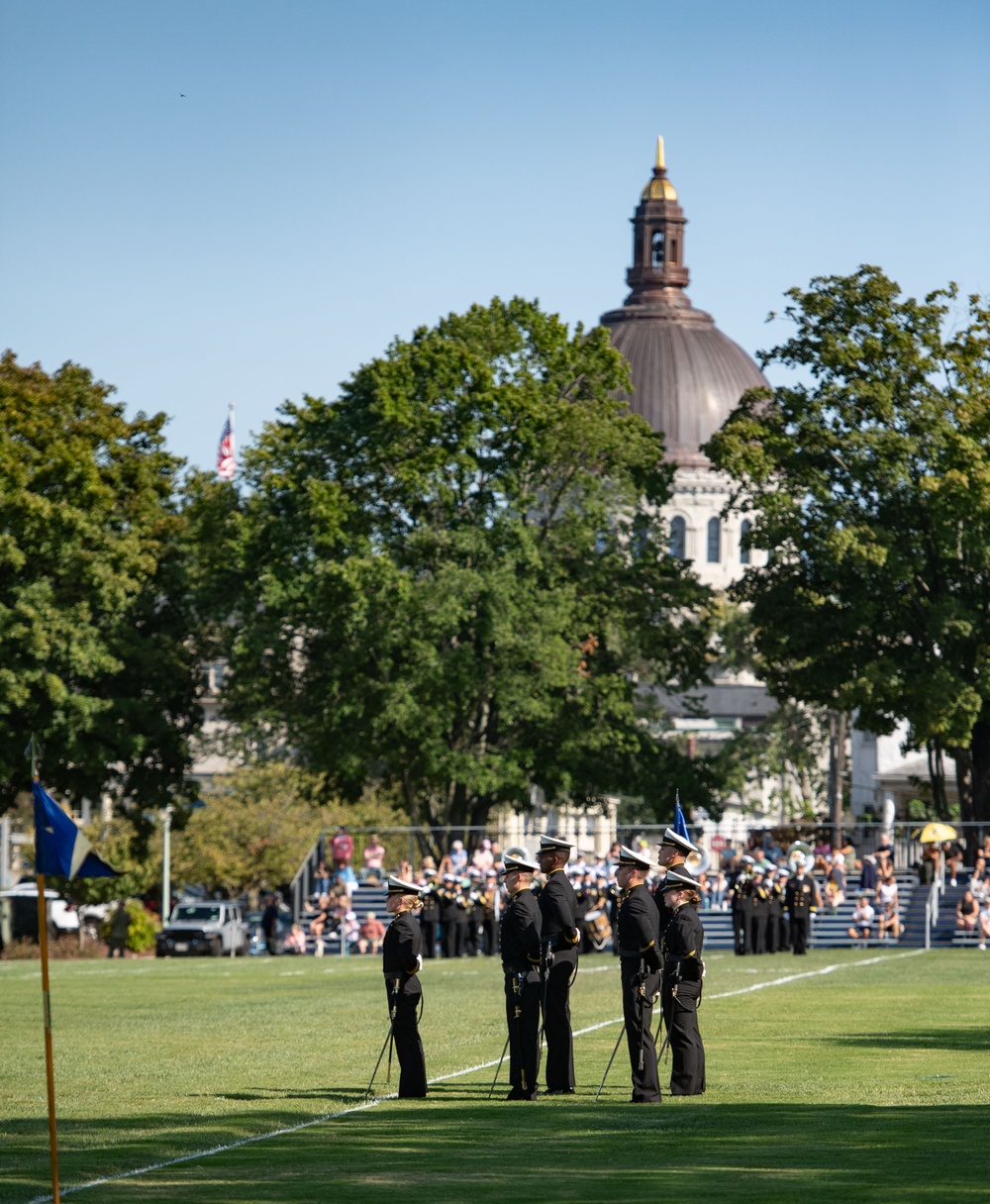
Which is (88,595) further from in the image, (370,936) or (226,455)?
(226,455)

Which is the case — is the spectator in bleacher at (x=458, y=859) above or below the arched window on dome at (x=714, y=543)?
below

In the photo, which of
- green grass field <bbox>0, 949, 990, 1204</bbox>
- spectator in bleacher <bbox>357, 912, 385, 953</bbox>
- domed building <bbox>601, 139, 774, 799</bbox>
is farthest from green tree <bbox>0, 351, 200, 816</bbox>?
domed building <bbox>601, 139, 774, 799</bbox>

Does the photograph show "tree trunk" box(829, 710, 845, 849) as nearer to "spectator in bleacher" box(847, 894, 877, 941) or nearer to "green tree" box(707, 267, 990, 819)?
"green tree" box(707, 267, 990, 819)

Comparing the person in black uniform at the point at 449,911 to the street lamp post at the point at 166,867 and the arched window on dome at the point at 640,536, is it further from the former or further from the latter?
the street lamp post at the point at 166,867

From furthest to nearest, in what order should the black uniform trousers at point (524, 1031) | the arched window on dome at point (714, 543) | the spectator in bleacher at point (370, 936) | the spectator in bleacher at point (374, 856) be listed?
the arched window on dome at point (714, 543) → the spectator in bleacher at point (374, 856) → the spectator in bleacher at point (370, 936) → the black uniform trousers at point (524, 1031)

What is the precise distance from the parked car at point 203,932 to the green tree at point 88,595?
4472 mm

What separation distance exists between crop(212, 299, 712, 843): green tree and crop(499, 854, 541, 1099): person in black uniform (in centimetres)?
3279

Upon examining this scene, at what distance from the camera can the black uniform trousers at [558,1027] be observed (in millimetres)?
17141

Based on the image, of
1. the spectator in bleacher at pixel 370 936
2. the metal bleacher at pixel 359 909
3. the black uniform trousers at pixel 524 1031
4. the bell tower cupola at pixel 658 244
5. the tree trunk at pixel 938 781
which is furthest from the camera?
the bell tower cupola at pixel 658 244

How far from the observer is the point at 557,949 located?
17.3m

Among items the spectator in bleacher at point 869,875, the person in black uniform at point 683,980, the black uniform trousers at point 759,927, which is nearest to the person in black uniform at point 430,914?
the black uniform trousers at point 759,927

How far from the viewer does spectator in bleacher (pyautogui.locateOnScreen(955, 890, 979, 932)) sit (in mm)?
43312

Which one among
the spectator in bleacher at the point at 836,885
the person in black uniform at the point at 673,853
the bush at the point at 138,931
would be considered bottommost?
the bush at the point at 138,931

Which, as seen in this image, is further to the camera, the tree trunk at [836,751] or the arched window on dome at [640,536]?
the tree trunk at [836,751]
